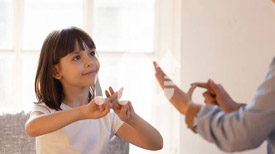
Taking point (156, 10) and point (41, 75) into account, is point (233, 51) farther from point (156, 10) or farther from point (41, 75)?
point (41, 75)

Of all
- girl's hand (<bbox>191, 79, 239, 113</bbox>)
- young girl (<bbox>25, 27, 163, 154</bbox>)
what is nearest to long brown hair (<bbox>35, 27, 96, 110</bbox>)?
young girl (<bbox>25, 27, 163, 154</bbox>)

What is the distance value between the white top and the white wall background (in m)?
0.51

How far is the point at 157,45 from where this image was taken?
63.6 inches

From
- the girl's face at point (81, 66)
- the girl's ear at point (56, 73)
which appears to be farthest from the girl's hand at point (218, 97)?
the girl's ear at point (56, 73)

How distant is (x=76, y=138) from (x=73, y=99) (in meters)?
0.11

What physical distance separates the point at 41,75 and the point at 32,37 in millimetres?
809

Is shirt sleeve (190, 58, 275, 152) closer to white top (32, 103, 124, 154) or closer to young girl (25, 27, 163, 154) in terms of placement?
young girl (25, 27, 163, 154)

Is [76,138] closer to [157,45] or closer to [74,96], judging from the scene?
[74,96]

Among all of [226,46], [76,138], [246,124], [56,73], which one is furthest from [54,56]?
[226,46]

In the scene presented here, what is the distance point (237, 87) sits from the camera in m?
1.38

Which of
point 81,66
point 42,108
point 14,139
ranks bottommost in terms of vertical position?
point 14,139

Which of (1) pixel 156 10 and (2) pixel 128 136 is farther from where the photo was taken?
(1) pixel 156 10

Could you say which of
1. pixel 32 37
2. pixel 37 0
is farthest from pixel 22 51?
pixel 37 0

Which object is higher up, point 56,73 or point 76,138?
point 56,73
